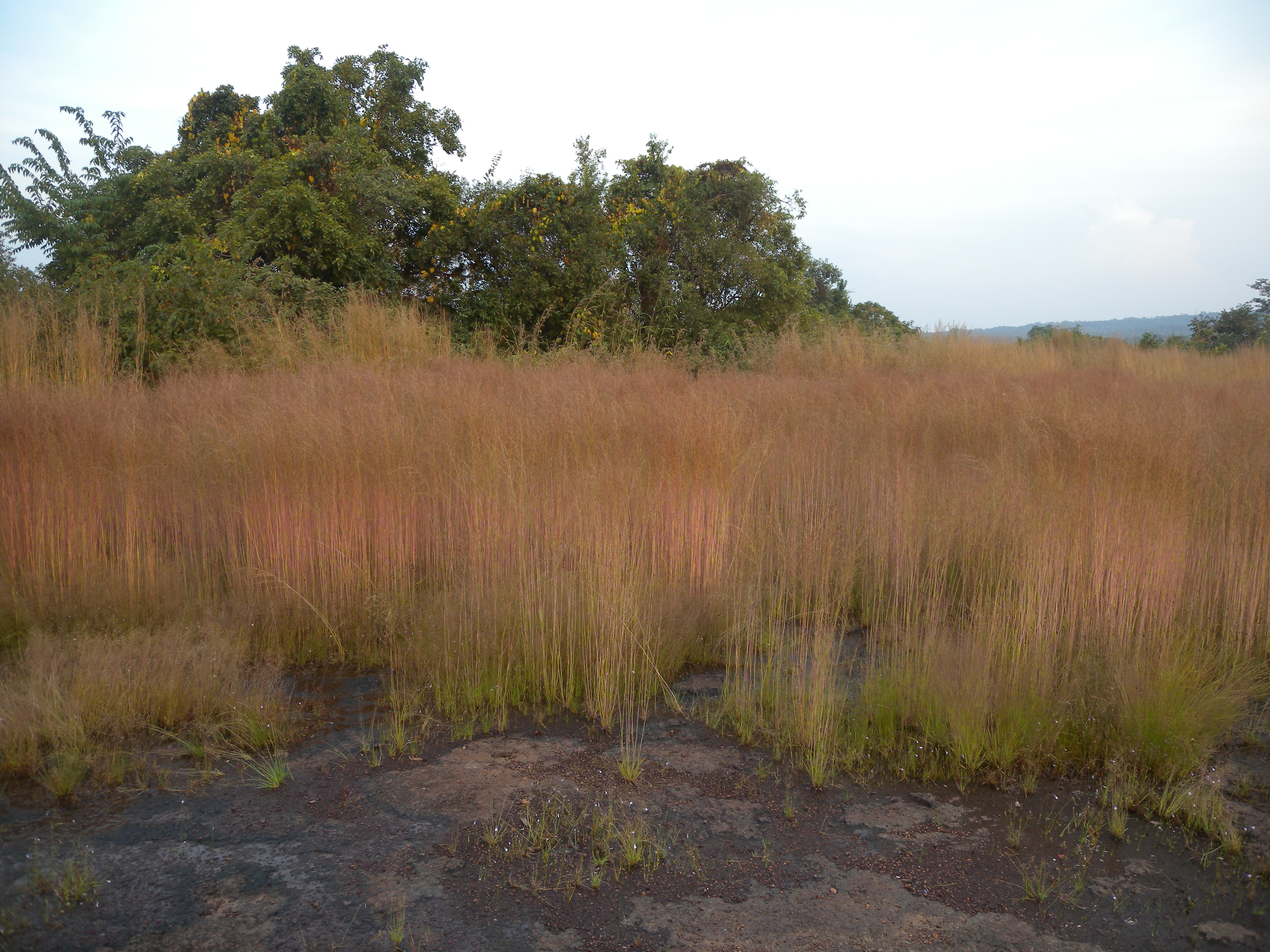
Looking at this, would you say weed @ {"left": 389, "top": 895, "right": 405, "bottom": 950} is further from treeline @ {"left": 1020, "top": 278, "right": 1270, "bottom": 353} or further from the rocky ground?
treeline @ {"left": 1020, "top": 278, "right": 1270, "bottom": 353}

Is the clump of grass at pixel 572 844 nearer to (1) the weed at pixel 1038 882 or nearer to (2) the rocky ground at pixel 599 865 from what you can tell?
(2) the rocky ground at pixel 599 865

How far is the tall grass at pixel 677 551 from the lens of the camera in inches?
142

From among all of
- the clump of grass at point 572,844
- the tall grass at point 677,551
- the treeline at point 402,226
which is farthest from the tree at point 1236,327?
the clump of grass at point 572,844

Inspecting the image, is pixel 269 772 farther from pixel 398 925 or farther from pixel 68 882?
pixel 398 925

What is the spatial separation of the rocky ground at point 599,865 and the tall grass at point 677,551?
352mm

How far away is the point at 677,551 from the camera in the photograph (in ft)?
16.0

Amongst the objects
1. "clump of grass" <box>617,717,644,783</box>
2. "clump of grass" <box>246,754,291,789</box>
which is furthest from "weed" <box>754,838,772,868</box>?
"clump of grass" <box>246,754,291,789</box>

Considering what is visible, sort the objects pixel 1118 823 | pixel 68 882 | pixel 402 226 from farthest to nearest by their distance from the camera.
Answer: pixel 402 226
pixel 1118 823
pixel 68 882

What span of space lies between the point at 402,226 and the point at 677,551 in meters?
10.8

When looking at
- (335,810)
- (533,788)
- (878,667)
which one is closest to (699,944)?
(533,788)

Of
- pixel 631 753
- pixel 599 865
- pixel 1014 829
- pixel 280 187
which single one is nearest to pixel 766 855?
pixel 599 865

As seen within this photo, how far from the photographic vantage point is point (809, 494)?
19.1ft

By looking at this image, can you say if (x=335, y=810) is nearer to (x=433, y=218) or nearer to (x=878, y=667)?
(x=878, y=667)

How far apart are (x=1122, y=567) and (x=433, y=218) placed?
12.1m
